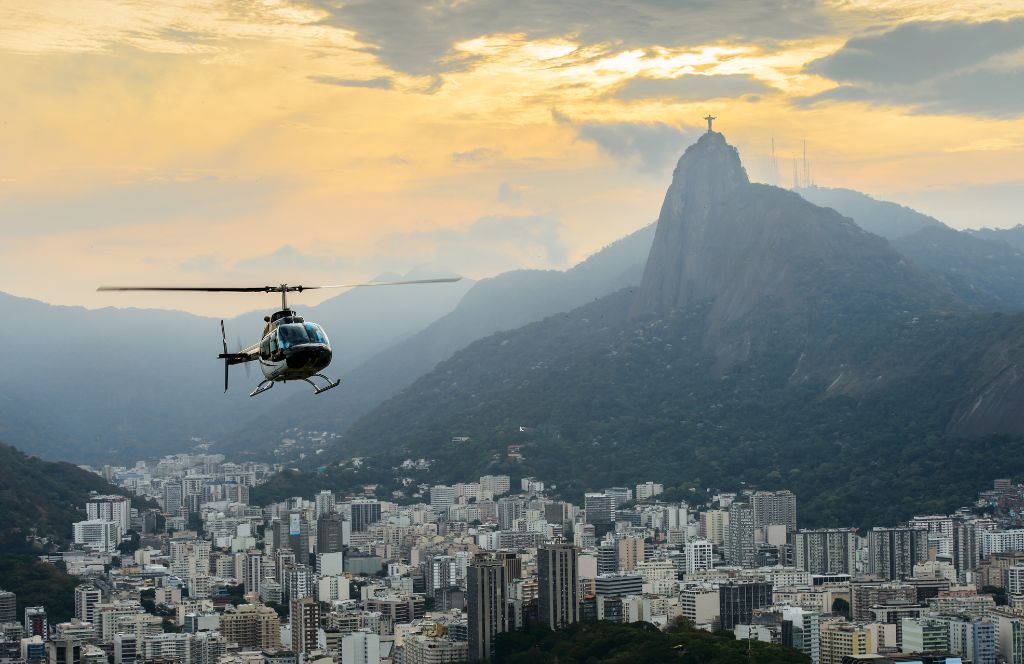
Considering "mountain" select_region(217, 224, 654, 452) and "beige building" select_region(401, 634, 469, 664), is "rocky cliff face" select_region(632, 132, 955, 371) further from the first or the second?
"beige building" select_region(401, 634, 469, 664)

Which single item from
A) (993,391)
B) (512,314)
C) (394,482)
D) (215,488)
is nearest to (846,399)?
(993,391)

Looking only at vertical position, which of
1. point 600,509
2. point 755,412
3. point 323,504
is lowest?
point 600,509

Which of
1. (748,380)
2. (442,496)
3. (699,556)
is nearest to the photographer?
(699,556)

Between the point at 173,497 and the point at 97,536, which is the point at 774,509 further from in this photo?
the point at 173,497

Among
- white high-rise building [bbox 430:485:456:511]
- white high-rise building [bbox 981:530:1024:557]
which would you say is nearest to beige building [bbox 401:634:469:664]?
white high-rise building [bbox 981:530:1024:557]

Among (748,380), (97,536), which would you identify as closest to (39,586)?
(97,536)

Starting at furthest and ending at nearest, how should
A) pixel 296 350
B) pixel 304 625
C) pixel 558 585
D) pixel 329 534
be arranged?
1. pixel 329 534
2. pixel 304 625
3. pixel 558 585
4. pixel 296 350
